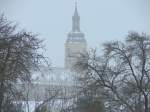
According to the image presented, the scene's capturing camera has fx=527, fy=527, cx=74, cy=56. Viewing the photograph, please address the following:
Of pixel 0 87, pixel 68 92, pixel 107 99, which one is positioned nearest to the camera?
pixel 0 87

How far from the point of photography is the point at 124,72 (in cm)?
2266

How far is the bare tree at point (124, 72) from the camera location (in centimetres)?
2214

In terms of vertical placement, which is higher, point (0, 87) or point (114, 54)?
point (114, 54)

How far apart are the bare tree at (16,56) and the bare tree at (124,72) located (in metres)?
7.75

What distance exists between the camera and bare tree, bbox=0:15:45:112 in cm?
1418

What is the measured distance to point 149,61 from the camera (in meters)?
22.8

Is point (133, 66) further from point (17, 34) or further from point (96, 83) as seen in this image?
point (17, 34)

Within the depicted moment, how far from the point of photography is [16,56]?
14.4 m

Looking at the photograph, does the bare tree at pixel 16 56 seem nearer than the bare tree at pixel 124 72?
Yes

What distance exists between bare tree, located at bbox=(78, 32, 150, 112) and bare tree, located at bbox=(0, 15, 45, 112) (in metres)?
7.75

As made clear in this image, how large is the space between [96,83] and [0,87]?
835cm

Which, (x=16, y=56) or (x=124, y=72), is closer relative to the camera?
(x=16, y=56)

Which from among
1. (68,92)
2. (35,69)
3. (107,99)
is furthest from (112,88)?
(68,92)

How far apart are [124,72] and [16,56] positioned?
9.08m
